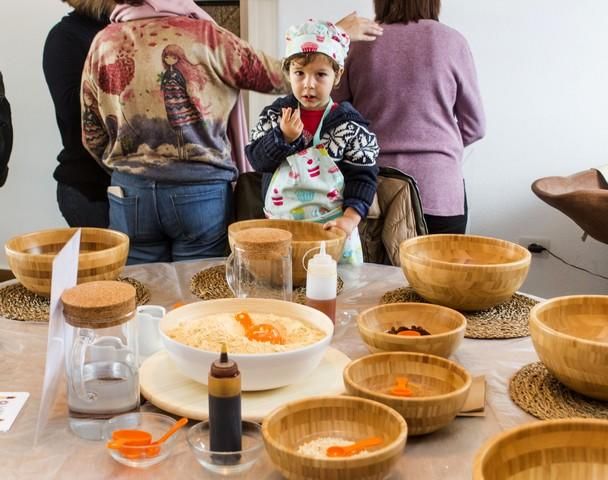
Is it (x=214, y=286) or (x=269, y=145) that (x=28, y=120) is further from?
(x=214, y=286)

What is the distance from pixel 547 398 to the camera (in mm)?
1117

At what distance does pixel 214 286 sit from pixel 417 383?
678 mm

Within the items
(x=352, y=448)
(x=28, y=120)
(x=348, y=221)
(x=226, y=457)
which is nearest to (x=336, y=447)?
(x=352, y=448)

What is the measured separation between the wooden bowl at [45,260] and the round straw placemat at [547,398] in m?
0.82

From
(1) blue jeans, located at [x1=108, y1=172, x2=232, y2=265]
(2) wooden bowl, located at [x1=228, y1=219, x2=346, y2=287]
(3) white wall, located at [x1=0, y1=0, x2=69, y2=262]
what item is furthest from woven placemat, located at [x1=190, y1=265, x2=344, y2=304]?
(3) white wall, located at [x1=0, y1=0, x2=69, y2=262]

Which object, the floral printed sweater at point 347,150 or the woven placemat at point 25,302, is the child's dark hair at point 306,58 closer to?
the floral printed sweater at point 347,150

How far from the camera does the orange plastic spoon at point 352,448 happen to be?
883 millimetres

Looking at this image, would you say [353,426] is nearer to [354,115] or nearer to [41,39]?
[354,115]

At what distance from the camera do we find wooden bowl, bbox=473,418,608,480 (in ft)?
2.82

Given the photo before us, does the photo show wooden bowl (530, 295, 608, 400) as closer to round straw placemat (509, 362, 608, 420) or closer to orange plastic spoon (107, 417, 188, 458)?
round straw placemat (509, 362, 608, 420)

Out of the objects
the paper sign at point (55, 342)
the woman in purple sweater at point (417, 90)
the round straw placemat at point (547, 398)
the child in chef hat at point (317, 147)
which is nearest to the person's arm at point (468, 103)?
the woman in purple sweater at point (417, 90)

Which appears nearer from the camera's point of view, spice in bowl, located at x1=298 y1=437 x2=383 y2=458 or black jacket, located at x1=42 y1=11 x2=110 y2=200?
spice in bowl, located at x1=298 y1=437 x2=383 y2=458

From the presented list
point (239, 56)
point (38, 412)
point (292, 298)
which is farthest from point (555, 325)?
point (239, 56)

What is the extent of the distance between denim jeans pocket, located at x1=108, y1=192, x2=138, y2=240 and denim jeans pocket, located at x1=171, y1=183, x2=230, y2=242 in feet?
0.42
